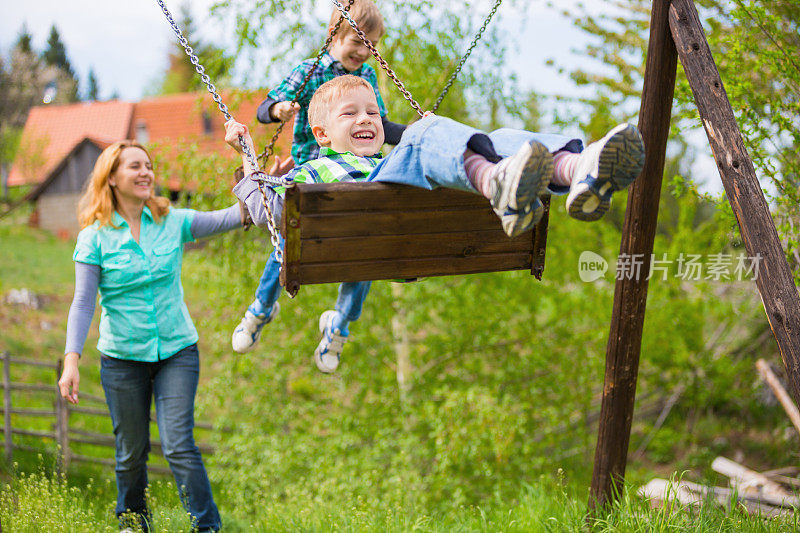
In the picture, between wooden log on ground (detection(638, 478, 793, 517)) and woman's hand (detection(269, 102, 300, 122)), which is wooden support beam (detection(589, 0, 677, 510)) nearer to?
wooden log on ground (detection(638, 478, 793, 517))

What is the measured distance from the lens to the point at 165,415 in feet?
10.6

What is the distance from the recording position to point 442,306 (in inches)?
292

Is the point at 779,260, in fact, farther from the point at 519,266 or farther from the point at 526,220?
the point at 526,220

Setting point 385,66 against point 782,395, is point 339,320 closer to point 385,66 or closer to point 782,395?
point 385,66

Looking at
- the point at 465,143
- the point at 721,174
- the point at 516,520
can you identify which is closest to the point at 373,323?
the point at 516,520

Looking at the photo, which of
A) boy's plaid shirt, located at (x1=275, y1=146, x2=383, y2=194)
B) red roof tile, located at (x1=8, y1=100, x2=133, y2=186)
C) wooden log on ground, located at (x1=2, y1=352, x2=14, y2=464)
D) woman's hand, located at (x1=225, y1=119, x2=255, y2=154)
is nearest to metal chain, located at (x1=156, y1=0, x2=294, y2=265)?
woman's hand, located at (x1=225, y1=119, x2=255, y2=154)

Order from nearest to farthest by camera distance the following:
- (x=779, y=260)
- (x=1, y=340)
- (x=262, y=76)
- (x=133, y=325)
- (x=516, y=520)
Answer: (x=779, y=260), (x=133, y=325), (x=516, y=520), (x=262, y=76), (x=1, y=340)

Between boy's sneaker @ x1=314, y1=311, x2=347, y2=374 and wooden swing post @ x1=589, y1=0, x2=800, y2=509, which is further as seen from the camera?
boy's sneaker @ x1=314, y1=311, x2=347, y2=374

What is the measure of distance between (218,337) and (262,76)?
2499mm

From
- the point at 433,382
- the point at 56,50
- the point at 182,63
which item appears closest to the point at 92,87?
the point at 56,50

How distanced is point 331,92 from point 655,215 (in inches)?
63.9

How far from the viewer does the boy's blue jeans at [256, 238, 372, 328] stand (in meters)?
3.41

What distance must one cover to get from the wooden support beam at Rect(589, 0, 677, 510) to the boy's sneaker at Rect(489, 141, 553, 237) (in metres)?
1.46

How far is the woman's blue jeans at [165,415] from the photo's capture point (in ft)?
10.6
